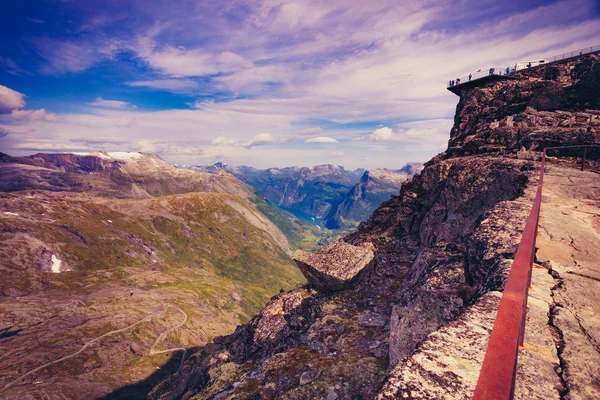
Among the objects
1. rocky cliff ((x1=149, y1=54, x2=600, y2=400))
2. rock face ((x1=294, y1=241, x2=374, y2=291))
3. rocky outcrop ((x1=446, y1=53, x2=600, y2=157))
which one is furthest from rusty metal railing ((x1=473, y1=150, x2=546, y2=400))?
rocky outcrop ((x1=446, y1=53, x2=600, y2=157))

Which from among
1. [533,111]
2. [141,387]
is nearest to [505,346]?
[533,111]

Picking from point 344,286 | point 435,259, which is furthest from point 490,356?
point 344,286

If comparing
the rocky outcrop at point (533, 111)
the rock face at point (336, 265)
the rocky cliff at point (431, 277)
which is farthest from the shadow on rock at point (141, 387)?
the rocky outcrop at point (533, 111)

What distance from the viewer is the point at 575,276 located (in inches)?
406

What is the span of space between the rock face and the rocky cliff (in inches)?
43.2

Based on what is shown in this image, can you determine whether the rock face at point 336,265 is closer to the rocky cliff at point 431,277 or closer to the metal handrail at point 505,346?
the rocky cliff at point 431,277

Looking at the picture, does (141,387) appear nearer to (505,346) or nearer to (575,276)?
(575,276)

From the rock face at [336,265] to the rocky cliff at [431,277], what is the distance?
43.2 inches

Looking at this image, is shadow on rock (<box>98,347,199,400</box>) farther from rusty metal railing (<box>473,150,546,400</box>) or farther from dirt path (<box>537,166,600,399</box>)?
rusty metal railing (<box>473,150,546,400</box>)

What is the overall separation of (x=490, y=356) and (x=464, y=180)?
31.1 metres

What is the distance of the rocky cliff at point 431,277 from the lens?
1091cm

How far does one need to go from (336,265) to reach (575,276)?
24107 millimetres

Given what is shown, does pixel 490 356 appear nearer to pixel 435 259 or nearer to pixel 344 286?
pixel 435 259

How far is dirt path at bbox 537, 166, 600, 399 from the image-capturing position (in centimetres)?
662
